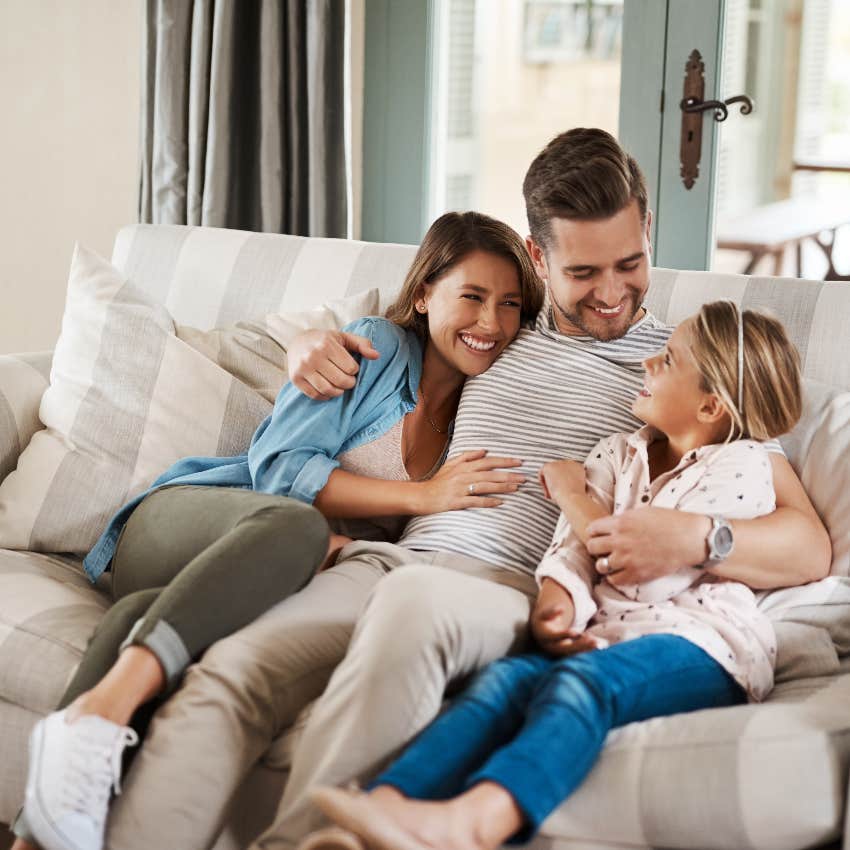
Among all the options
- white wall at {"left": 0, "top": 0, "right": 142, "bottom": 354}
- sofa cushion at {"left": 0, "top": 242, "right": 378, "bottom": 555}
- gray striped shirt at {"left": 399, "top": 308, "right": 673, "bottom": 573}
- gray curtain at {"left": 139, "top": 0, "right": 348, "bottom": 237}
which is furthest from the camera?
white wall at {"left": 0, "top": 0, "right": 142, "bottom": 354}

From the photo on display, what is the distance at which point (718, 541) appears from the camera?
1488mm

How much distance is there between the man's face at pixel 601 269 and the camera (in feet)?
5.90

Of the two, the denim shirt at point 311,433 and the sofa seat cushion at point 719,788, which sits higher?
the denim shirt at point 311,433

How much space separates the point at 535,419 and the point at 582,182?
0.38 metres

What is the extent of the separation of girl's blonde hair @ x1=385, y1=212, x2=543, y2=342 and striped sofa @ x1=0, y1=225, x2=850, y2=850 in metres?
→ 0.17

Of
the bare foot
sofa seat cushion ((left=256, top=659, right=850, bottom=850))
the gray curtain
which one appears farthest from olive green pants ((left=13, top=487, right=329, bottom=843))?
the gray curtain

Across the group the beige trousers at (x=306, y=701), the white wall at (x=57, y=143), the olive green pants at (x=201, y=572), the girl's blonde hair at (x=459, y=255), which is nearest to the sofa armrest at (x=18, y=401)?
the olive green pants at (x=201, y=572)

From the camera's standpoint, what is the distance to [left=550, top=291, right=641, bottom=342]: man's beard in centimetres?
183

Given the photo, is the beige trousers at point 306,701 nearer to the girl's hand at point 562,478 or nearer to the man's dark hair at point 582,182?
the girl's hand at point 562,478

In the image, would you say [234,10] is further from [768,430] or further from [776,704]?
[776,704]

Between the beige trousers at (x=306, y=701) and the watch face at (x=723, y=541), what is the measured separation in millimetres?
260

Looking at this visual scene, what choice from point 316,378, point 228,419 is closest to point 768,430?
point 316,378

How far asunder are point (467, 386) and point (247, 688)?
0.72m

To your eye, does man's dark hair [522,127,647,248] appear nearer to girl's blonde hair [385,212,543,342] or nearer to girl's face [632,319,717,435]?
girl's blonde hair [385,212,543,342]
